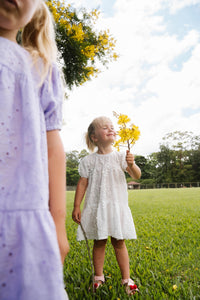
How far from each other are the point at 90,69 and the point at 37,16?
450 cm

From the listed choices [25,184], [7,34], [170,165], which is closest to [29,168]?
[25,184]

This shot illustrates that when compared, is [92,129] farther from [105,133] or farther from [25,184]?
[25,184]

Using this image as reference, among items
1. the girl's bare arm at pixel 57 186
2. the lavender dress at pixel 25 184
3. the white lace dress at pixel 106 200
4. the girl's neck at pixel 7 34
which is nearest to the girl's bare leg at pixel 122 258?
the white lace dress at pixel 106 200

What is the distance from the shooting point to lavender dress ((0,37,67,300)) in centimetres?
68

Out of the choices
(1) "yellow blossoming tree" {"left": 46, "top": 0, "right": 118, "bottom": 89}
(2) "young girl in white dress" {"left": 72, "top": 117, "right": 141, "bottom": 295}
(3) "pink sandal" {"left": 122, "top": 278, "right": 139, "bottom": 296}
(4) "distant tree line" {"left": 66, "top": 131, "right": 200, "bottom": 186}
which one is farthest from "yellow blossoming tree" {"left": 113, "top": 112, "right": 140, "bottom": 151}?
(4) "distant tree line" {"left": 66, "top": 131, "right": 200, "bottom": 186}

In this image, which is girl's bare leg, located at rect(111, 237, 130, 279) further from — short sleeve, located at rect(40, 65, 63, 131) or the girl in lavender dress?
short sleeve, located at rect(40, 65, 63, 131)

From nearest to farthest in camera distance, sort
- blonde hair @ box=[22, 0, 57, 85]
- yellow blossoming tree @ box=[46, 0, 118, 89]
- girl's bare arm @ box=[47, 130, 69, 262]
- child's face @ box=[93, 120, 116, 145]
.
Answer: girl's bare arm @ box=[47, 130, 69, 262], blonde hair @ box=[22, 0, 57, 85], child's face @ box=[93, 120, 116, 145], yellow blossoming tree @ box=[46, 0, 118, 89]

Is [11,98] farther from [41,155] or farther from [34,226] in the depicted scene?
[34,226]

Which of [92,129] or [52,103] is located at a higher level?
[92,129]

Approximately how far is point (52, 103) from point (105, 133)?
180 centimetres

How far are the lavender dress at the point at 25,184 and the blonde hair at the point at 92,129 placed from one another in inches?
72.0

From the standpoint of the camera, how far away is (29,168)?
78 cm

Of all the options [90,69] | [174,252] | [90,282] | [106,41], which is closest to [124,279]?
[90,282]

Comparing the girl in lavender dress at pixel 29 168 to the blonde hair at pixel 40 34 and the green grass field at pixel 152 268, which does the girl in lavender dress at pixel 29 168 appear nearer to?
the blonde hair at pixel 40 34
